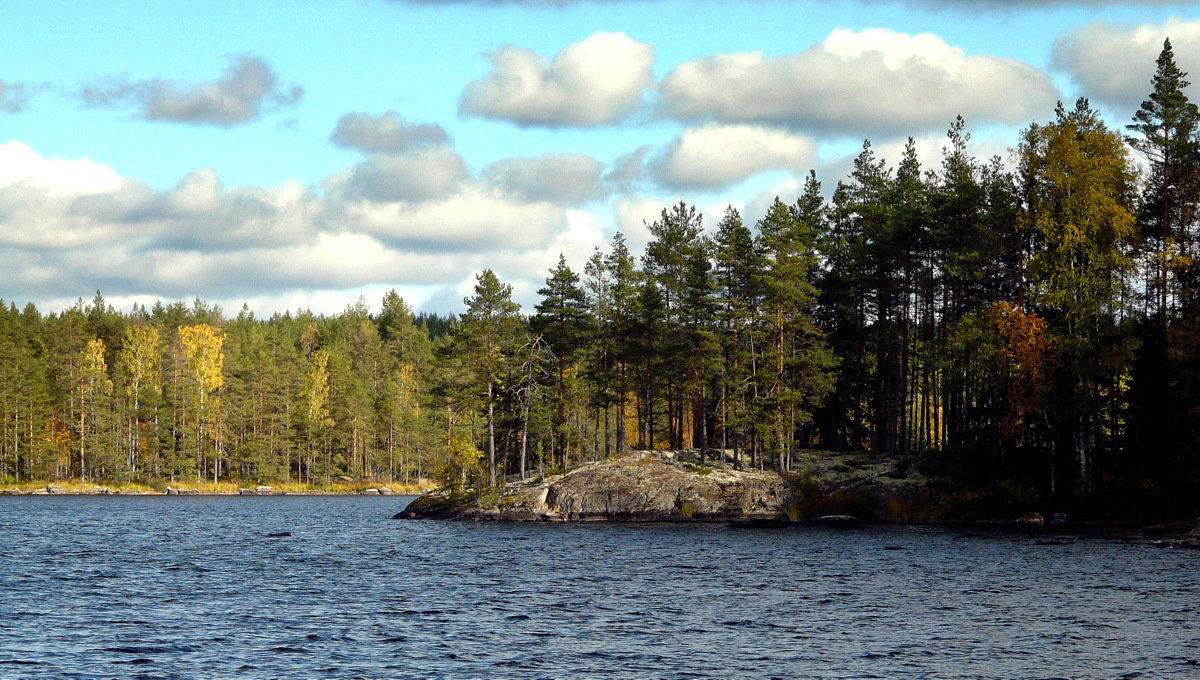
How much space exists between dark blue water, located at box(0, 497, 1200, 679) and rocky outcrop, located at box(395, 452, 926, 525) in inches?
373

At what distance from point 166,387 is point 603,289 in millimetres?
71835

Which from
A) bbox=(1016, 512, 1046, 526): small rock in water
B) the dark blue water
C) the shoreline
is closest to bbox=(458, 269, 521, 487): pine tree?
the dark blue water

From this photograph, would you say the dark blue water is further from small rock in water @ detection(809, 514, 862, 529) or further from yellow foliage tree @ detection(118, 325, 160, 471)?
yellow foliage tree @ detection(118, 325, 160, 471)

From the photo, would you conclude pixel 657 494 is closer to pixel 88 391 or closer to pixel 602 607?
pixel 602 607

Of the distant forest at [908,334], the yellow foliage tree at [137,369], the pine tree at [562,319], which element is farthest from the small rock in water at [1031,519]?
the yellow foliage tree at [137,369]

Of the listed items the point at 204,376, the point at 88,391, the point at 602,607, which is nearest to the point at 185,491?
the point at 204,376

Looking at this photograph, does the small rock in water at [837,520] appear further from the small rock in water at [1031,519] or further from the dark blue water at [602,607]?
the small rock in water at [1031,519]

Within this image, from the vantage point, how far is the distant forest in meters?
58.0

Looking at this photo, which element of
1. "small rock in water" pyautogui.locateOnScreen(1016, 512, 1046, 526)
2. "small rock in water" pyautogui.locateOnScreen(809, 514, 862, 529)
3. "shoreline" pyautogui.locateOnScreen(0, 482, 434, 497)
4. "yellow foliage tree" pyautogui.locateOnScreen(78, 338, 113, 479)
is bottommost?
"shoreline" pyautogui.locateOnScreen(0, 482, 434, 497)

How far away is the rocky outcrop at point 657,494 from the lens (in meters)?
68.8

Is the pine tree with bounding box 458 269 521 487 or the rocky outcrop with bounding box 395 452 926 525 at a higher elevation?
the pine tree with bounding box 458 269 521 487

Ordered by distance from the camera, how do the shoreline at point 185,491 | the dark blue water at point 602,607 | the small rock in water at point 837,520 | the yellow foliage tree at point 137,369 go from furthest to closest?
1. the yellow foliage tree at point 137,369
2. the shoreline at point 185,491
3. the small rock in water at point 837,520
4. the dark blue water at point 602,607

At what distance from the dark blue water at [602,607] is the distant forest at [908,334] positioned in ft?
39.0

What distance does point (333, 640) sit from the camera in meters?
27.4
